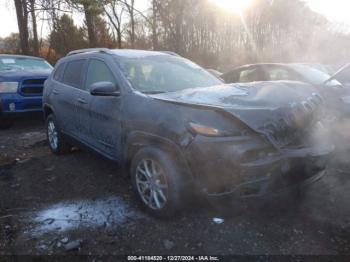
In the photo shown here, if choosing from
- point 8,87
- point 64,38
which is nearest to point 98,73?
point 8,87

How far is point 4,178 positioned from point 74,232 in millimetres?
2163

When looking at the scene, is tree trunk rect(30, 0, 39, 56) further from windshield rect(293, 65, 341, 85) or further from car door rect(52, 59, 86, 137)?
windshield rect(293, 65, 341, 85)

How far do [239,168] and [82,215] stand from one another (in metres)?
1.83

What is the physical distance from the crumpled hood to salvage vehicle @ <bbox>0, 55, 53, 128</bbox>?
536cm

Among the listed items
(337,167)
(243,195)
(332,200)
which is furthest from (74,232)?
(337,167)

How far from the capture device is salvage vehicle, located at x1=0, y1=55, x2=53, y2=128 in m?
7.47

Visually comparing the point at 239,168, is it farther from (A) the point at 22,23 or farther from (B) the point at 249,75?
(A) the point at 22,23

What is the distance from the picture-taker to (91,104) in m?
4.18

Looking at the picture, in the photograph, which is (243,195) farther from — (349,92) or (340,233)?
(349,92)

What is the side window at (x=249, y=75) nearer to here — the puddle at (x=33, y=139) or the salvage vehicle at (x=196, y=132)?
the salvage vehicle at (x=196, y=132)

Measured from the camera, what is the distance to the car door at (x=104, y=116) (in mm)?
3711

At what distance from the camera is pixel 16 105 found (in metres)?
7.52

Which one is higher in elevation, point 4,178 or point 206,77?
point 206,77

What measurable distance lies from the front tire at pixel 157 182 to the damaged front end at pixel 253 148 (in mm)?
233
